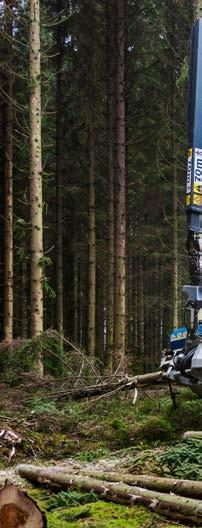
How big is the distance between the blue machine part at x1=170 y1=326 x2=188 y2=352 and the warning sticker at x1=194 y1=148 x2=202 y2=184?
1.72 metres

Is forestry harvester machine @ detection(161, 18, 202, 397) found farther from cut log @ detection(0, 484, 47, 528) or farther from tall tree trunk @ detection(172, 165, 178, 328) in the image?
tall tree trunk @ detection(172, 165, 178, 328)

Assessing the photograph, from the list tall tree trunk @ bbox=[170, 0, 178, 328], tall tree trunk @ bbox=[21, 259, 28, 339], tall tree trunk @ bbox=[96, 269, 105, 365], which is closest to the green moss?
tall tree trunk @ bbox=[170, 0, 178, 328]

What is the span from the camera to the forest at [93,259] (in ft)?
15.4

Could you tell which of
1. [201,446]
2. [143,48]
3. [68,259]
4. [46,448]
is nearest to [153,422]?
[46,448]

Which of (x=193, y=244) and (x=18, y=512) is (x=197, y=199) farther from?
(x=18, y=512)

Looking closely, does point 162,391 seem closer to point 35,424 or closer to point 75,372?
point 75,372

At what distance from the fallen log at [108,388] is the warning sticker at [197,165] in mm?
2819

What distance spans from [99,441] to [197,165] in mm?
3470

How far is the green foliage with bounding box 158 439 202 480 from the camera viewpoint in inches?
181

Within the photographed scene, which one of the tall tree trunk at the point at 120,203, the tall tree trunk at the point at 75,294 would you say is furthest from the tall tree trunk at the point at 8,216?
the tall tree trunk at the point at 75,294

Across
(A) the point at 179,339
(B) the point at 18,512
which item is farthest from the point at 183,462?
(A) the point at 179,339

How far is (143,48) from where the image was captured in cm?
1847

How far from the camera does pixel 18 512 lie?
11.0 feet

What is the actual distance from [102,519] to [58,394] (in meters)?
4.89
